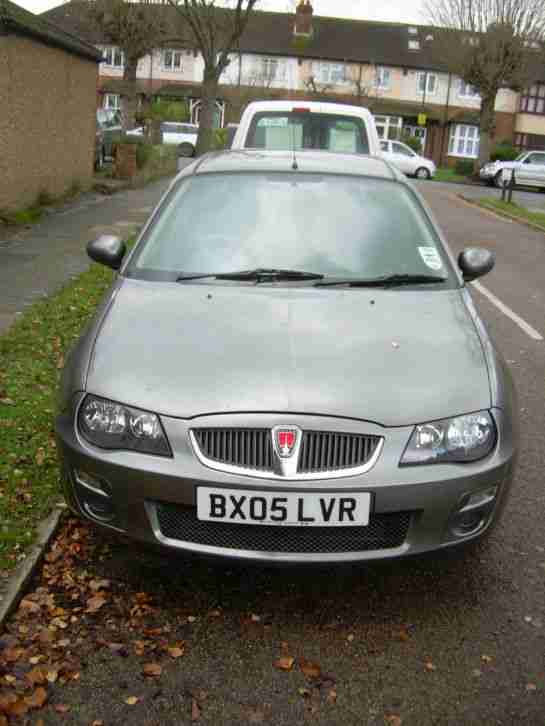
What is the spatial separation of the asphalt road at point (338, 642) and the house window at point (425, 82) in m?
65.7

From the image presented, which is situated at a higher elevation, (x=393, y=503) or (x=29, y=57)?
(x=29, y=57)

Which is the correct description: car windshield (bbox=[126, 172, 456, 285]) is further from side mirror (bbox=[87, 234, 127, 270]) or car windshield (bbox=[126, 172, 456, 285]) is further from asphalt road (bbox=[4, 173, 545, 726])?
asphalt road (bbox=[4, 173, 545, 726])

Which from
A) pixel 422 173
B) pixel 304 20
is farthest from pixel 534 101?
pixel 422 173

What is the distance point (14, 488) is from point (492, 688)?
2456mm

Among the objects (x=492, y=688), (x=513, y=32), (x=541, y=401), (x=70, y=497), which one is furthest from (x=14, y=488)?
(x=513, y=32)

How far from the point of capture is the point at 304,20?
67.8 m

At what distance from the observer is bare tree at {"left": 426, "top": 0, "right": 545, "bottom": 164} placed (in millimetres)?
44094

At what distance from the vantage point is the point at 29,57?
51.4 ft

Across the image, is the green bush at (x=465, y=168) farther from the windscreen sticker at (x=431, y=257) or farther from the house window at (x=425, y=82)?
the windscreen sticker at (x=431, y=257)

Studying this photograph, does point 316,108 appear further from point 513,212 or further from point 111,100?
point 111,100

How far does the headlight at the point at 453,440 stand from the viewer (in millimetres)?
3359

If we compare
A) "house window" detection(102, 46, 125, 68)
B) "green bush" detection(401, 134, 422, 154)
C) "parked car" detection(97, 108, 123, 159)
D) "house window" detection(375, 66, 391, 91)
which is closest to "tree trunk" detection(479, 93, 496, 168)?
"green bush" detection(401, 134, 422, 154)

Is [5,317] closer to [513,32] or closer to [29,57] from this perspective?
[29,57]

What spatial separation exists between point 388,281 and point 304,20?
67.8 meters
